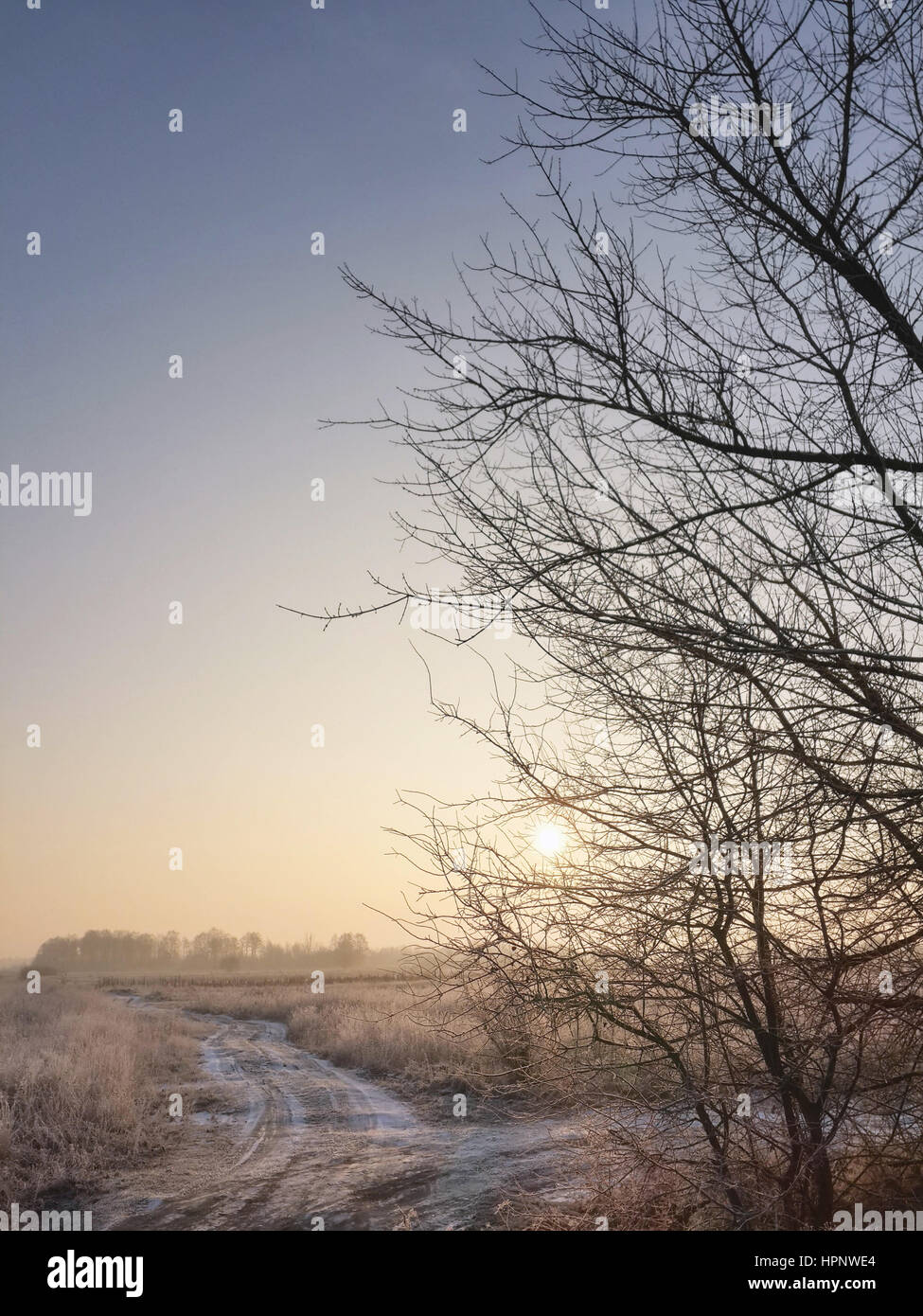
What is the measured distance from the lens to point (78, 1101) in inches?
494

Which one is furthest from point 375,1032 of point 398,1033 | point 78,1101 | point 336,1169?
point 336,1169

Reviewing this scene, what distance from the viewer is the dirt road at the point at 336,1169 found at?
7.89m

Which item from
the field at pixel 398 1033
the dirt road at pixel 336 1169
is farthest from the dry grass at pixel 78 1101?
the field at pixel 398 1033

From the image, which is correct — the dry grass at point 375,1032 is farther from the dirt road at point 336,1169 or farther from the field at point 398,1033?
the dirt road at point 336,1169

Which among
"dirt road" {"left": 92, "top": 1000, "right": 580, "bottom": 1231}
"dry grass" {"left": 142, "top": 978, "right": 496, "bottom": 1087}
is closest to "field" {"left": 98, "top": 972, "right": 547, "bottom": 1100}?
"dry grass" {"left": 142, "top": 978, "right": 496, "bottom": 1087}

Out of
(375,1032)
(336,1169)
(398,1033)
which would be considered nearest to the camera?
(336,1169)

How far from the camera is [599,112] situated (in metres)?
4.07

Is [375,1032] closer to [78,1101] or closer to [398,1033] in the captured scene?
[398,1033]

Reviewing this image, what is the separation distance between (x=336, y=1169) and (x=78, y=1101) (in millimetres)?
4778

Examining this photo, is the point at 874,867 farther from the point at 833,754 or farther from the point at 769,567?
the point at 769,567

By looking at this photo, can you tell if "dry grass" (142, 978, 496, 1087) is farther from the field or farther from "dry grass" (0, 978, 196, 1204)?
"dry grass" (0, 978, 196, 1204)

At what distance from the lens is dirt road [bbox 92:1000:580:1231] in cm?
789

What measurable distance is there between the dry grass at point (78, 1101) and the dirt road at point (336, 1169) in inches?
25.2
